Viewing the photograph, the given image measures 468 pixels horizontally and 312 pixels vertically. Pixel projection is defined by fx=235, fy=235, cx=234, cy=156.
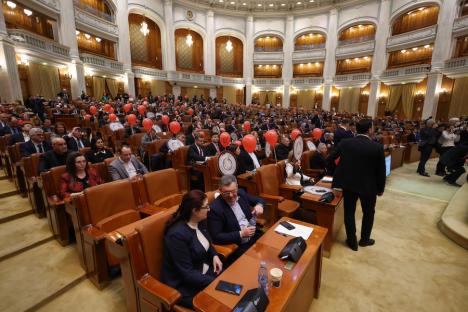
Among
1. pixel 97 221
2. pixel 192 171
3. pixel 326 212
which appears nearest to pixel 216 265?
pixel 97 221

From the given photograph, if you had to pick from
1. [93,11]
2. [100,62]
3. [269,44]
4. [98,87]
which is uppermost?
[269,44]

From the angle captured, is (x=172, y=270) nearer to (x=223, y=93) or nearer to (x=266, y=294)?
(x=266, y=294)

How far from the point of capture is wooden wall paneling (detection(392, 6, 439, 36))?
14.3 metres

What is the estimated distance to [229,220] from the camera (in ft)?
6.82

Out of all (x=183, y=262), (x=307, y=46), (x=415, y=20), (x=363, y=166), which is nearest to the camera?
(x=183, y=262)

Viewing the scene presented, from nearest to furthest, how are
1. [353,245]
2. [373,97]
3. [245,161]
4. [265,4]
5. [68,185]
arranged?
[68,185] → [353,245] → [245,161] → [373,97] → [265,4]

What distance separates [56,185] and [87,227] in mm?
1022

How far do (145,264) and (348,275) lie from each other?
2.03m

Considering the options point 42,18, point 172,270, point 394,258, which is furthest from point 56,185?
point 42,18

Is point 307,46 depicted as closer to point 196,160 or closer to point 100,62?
point 100,62

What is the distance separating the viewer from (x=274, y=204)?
2.92m

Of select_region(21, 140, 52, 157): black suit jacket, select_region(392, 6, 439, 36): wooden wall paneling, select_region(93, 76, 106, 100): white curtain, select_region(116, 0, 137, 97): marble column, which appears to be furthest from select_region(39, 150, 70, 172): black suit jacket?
select_region(392, 6, 439, 36): wooden wall paneling

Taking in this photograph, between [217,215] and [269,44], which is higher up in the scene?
[269,44]

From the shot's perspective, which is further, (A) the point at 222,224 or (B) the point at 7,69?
(B) the point at 7,69
